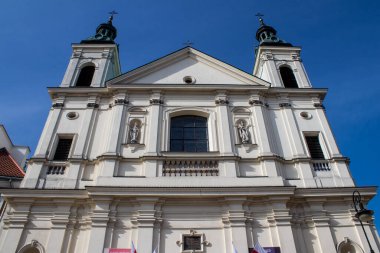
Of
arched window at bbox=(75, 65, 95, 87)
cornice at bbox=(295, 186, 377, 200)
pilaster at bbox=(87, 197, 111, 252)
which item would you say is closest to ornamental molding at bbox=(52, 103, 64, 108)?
arched window at bbox=(75, 65, 95, 87)

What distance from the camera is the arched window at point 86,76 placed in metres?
17.1

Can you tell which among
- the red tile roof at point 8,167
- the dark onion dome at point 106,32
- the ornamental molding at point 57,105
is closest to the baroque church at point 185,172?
the ornamental molding at point 57,105

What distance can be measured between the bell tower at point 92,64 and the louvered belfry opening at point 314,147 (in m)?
9.75

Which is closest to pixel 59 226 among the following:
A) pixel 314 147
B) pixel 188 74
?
pixel 188 74

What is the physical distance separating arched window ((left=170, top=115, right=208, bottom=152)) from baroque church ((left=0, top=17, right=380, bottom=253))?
0.04m

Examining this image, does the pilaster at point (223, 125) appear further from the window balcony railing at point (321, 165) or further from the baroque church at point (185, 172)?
the window balcony railing at point (321, 165)

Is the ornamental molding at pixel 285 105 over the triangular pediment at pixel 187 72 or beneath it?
beneath

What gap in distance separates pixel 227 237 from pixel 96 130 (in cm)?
693

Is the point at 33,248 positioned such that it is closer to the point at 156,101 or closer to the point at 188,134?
the point at 188,134

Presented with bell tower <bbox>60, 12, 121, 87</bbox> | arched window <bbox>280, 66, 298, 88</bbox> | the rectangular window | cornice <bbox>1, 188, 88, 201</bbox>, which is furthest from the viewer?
arched window <bbox>280, 66, 298, 88</bbox>

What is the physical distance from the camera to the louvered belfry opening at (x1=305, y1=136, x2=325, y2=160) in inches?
544

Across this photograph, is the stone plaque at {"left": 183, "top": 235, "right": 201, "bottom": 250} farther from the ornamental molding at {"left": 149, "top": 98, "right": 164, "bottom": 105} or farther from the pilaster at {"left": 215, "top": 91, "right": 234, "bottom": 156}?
the ornamental molding at {"left": 149, "top": 98, "right": 164, "bottom": 105}

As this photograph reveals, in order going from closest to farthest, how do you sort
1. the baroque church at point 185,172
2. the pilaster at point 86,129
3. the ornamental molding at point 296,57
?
1. the baroque church at point 185,172
2. the pilaster at point 86,129
3. the ornamental molding at point 296,57

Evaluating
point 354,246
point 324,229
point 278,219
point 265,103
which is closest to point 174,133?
point 265,103
